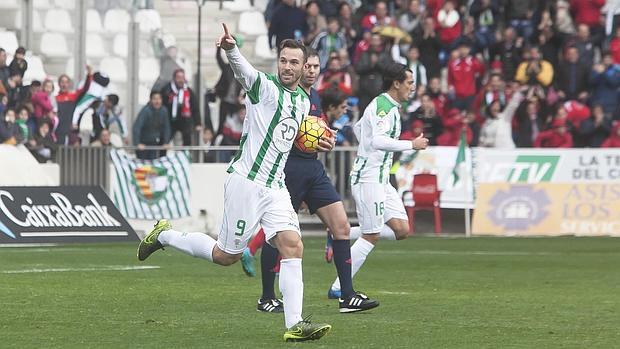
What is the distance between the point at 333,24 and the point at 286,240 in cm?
1738

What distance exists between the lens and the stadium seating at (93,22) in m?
27.3

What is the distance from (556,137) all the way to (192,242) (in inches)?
605

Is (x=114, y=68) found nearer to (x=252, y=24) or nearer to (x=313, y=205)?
(x=252, y=24)

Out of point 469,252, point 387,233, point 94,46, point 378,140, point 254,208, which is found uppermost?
point 94,46

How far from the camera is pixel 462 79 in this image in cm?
2641

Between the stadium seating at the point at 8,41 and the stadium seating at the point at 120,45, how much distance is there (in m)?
1.87

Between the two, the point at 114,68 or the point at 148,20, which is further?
the point at 148,20

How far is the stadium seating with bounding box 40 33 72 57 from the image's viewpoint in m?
26.4

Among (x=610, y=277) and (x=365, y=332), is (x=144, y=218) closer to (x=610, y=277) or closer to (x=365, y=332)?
(x=610, y=277)

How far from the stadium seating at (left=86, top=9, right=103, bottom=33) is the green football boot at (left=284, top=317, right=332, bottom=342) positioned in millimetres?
18807

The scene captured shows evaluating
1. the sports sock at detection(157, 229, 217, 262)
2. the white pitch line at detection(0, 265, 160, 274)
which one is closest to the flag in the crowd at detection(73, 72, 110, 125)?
the white pitch line at detection(0, 265, 160, 274)

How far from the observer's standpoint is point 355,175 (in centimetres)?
1341

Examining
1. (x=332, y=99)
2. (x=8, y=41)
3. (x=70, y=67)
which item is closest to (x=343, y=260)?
(x=332, y=99)

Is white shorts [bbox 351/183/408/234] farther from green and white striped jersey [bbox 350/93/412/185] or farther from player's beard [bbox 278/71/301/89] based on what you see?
player's beard [bbox 278/71/301/89]
